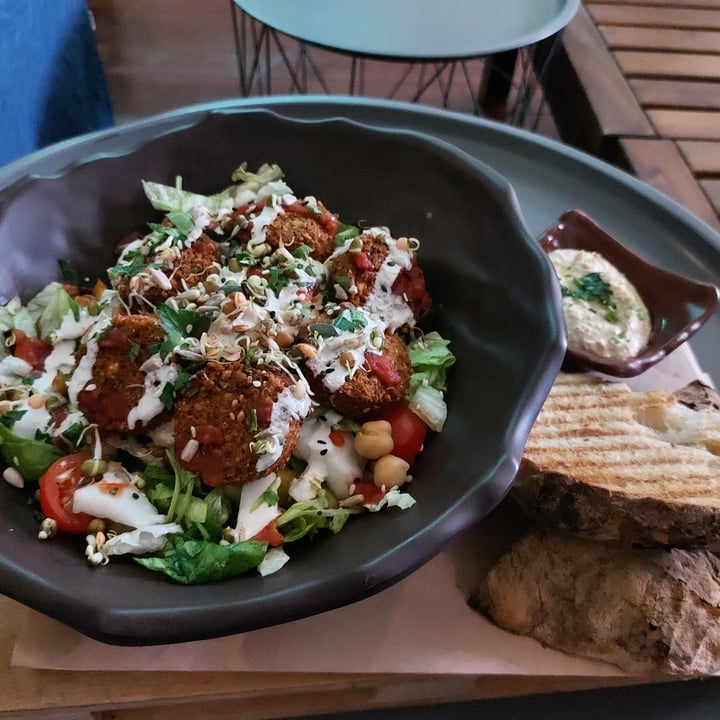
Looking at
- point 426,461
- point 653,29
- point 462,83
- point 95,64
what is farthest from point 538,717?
point 462,83

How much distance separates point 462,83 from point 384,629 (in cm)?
438

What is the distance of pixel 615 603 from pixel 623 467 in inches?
10.4

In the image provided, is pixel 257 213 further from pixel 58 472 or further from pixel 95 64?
pixel 95 64

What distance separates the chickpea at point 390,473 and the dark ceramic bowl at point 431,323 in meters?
0.03

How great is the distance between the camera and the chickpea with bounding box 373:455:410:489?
130cm

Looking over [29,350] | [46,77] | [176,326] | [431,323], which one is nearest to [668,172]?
[431,323]

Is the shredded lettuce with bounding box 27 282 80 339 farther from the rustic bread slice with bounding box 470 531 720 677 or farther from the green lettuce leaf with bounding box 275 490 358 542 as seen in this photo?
the rustic bread slice with bounding box 470 531 720 677

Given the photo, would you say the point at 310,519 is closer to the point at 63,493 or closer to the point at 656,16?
the point at 63,493

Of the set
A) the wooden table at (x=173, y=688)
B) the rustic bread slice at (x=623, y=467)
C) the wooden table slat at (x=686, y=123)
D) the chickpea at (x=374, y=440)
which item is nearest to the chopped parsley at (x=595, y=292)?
the rustic bread slice at (x=623, y=467)

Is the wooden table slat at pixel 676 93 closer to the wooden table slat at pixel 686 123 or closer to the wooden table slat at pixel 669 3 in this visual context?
the wooden table slat at pixel 686 123

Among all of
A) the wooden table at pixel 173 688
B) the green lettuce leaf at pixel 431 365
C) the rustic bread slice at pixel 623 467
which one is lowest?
the wooden table at pixel 173 688

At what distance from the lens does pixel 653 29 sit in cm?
353

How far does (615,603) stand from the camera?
1.33m

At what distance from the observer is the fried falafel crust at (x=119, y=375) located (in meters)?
1.33
